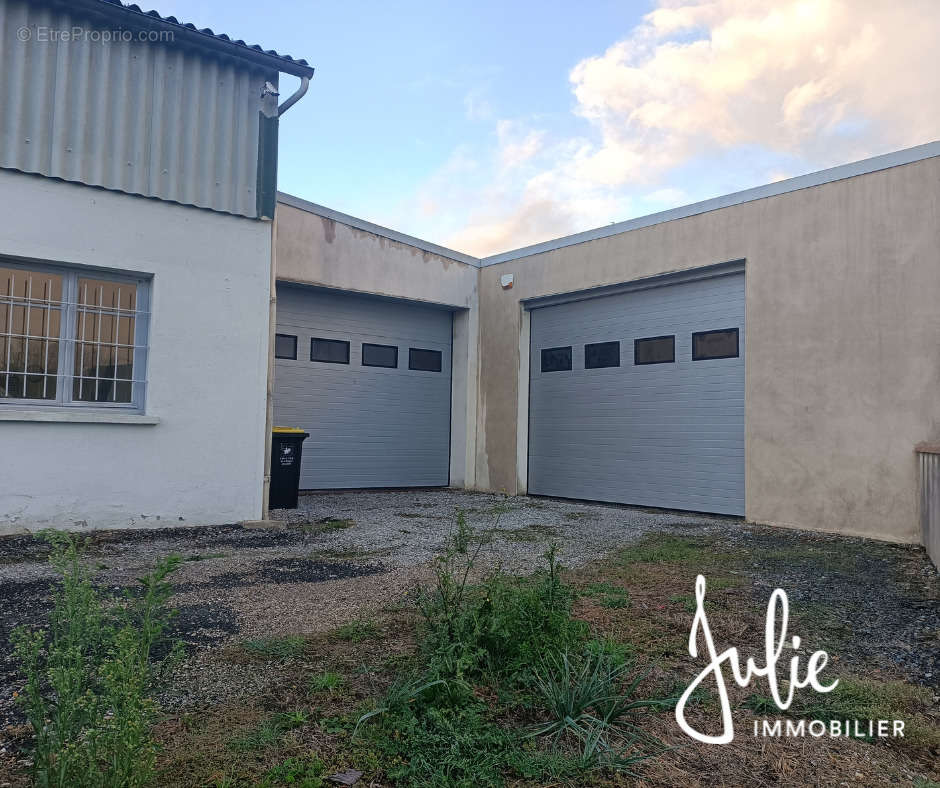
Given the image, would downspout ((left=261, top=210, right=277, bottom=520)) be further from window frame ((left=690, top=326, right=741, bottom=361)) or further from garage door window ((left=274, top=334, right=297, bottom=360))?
window frame ((left=690, top=326, right=741, bottom=361))

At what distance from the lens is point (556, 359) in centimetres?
1194

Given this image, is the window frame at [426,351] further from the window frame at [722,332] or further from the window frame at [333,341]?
the window frame at [722,332]

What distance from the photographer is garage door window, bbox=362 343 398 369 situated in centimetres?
1213

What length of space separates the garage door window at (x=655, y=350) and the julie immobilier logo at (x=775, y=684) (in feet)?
21.3

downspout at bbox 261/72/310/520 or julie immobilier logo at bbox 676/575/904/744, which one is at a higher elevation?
downspout at bbox 261/72/310/520

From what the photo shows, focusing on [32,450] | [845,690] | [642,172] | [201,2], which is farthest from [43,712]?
[642,172]

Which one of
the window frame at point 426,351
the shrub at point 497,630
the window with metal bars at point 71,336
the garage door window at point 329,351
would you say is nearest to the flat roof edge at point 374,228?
the window frame at point 426,351

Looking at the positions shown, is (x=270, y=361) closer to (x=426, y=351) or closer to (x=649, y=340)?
(x=426, y=351)

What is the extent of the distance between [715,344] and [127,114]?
7.96m

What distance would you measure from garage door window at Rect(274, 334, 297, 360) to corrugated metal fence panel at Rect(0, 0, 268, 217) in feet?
11.0

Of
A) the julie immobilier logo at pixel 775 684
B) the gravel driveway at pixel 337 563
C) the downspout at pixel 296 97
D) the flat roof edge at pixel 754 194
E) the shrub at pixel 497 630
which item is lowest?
the gravel driveway at pixel 337 563

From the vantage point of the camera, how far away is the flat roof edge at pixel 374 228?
10.5 m

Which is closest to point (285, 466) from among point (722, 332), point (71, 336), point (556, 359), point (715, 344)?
point (71, 336)

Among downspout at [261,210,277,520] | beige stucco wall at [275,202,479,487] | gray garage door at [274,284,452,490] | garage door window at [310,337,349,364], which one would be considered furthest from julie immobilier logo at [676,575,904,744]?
garage door window at [310,337,349,364]
